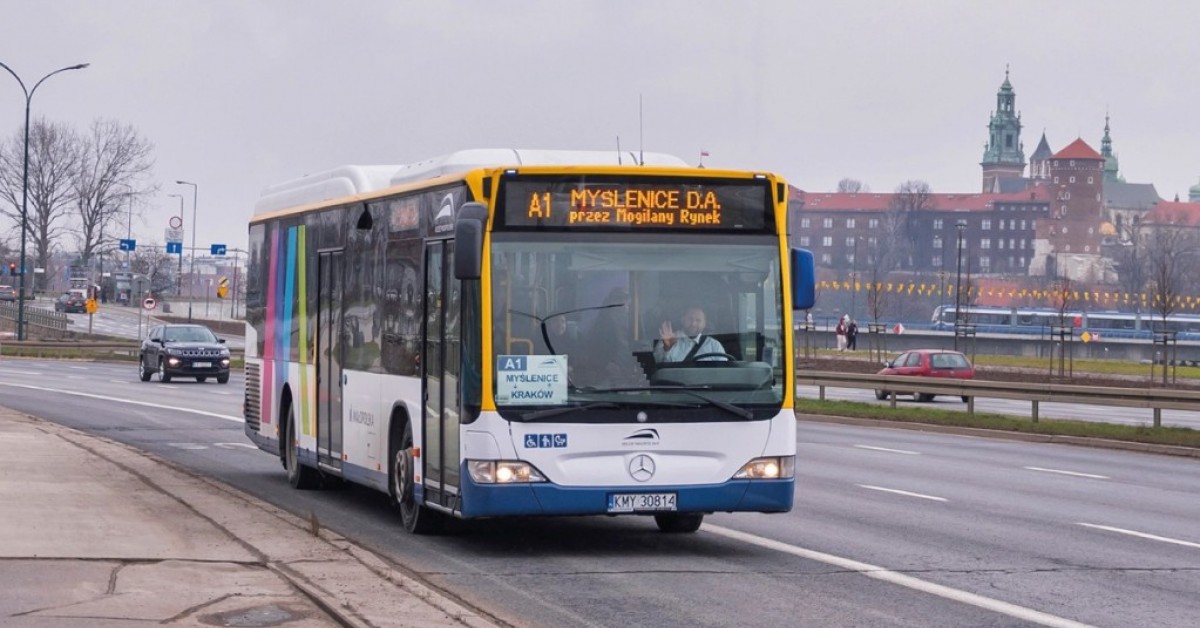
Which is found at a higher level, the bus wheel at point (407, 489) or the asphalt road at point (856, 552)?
the bus wheel at point (407, 489)

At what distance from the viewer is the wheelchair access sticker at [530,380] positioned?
11.9 m

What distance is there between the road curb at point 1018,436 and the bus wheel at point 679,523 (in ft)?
46.0

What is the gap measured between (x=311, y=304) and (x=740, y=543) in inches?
200

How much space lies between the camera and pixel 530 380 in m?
11.9

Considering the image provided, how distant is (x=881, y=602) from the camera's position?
10.3 metres

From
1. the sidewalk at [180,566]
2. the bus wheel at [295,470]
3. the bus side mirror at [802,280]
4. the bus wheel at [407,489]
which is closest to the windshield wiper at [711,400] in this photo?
the bus side mirror at [802,280]

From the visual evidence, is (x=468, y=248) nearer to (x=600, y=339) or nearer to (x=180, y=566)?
(x=600, y=339)

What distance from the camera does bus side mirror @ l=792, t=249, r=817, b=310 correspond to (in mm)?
12414

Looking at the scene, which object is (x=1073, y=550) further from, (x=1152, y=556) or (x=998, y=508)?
(x=998, y=508)

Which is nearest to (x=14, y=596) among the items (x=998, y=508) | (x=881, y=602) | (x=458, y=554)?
(x=458, y=554)

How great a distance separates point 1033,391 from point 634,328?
2068 cm

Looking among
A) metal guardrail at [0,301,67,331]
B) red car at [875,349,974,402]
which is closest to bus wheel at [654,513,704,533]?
red car at [875,349,974,402]

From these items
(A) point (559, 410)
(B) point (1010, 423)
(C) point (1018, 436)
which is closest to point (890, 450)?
(C) point (1018, 436)

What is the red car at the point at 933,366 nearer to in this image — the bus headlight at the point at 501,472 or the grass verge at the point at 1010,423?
the grass verge at the point at 1010,423
